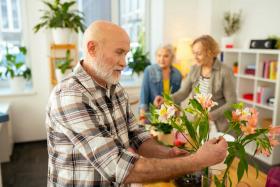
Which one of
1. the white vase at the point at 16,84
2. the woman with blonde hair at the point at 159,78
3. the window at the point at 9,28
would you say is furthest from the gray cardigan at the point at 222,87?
the window at the point at 9,28

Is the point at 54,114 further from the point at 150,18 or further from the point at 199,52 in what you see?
the point at 150,18

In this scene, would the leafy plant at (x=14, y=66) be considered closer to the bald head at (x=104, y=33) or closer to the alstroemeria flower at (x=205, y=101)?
the bald head at (x=104, y=33)

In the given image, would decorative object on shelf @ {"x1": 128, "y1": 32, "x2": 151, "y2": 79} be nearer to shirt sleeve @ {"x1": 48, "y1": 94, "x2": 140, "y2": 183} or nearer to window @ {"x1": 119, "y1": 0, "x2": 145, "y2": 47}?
window @ {"x1": 119, "y1": 0, "x2": 145, "y2": 47}

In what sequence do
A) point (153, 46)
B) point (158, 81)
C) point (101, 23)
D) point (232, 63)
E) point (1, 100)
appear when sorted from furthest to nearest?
point (153, 46)
point (232, 63)
point (1, 100)
point (158, 81)
point (101, 23)

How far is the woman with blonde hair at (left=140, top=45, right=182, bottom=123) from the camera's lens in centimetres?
290

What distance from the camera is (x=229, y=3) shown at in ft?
14.7

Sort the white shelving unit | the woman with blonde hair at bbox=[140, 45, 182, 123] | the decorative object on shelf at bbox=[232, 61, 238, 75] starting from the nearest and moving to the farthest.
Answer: the woman with blonde hair at bbox=[140, 45, 182, 123], the white shelving unit, the decorative object on shelf at bbox=[232, 61, 238, 75]

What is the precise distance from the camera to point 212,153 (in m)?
0.92

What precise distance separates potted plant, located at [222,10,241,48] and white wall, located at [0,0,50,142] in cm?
276

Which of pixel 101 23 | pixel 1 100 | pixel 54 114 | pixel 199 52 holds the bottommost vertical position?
pixel 1 100

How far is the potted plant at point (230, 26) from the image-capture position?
14.0 feet

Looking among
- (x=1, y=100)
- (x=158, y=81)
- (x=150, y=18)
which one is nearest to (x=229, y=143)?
(x=158, y=81)

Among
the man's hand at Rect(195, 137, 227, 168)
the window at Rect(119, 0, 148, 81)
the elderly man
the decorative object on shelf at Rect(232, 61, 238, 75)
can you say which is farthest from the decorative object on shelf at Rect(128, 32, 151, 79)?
the man's hand at Rect(195, 137, 227, 168)

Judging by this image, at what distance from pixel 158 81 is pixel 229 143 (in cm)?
196
